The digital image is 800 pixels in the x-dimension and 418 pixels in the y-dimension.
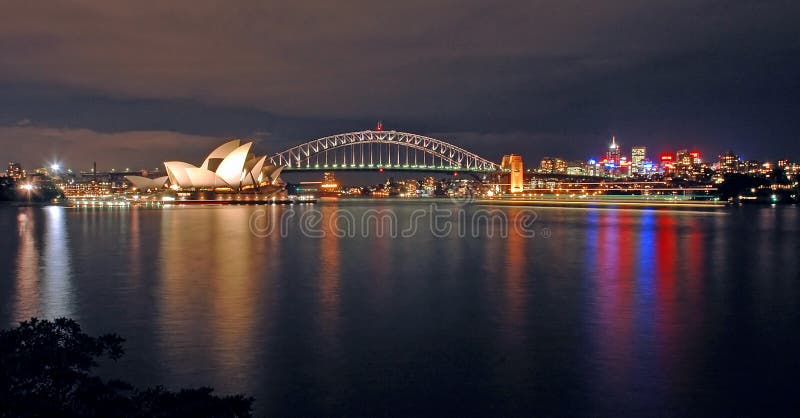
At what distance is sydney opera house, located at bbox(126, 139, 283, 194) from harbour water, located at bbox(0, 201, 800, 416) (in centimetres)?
5282

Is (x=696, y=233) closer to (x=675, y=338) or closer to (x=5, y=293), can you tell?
(x=675, y=338)

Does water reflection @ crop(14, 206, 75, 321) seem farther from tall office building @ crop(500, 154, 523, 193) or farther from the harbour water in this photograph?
tall office building @ crop(500, 154, 523, 193)

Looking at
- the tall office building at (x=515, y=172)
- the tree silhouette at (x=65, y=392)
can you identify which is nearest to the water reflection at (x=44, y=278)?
the tree silhouette at (x=65, y=392)

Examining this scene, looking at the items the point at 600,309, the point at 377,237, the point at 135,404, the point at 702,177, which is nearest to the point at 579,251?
the point at 377,237

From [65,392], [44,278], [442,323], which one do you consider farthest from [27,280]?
[65,392]

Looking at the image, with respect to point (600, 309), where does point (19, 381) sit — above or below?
above

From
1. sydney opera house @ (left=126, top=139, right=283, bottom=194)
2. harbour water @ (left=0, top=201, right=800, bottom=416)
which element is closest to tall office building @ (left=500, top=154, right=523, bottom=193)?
sydney opera house @ (left=126, top=139, right=283, bottom=194)

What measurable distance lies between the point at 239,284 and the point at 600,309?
700 cm

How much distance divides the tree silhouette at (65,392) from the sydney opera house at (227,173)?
2716 inches

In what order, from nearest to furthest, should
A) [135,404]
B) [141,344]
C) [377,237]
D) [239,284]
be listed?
[135,404]
[141,344]
[239,284]
[377,237]

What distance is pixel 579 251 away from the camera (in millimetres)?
21469

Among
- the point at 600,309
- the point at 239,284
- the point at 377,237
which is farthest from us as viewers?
the point at 377,237

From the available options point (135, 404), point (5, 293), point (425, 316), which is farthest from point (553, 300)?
point (5, 293)

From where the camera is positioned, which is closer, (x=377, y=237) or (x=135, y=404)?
(x=135, y=404)
